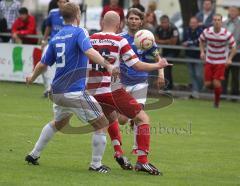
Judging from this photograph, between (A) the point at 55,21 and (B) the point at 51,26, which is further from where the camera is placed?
(B) the point at 51,26

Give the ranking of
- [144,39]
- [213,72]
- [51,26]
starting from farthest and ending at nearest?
[213,72] → [51,26] → [144,39]

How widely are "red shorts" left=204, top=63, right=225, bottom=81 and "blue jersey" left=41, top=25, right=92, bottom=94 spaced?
10178 mm

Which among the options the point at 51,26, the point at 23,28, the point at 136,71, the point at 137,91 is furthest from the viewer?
the point at 23,28

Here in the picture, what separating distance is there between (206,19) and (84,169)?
12.8 meters

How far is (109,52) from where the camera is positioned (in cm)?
1065

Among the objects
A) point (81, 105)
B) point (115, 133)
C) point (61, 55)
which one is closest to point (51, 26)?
point (115, 133)

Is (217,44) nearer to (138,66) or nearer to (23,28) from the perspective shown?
(23,28)

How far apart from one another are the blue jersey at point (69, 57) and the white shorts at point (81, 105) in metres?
0.09

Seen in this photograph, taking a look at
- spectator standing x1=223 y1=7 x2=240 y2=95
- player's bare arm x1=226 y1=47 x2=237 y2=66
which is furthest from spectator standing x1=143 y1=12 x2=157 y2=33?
player's bare arm x1=226 y1=47 x2=237 y2=66

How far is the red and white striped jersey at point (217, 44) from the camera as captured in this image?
20.6 meters

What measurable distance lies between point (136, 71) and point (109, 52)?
188cm

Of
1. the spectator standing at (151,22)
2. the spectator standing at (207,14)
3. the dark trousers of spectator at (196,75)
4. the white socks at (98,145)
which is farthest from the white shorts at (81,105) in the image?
the spectator standing at (207,14)

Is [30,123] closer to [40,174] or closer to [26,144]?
[26,144]

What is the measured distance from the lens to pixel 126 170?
1078 centimetres
